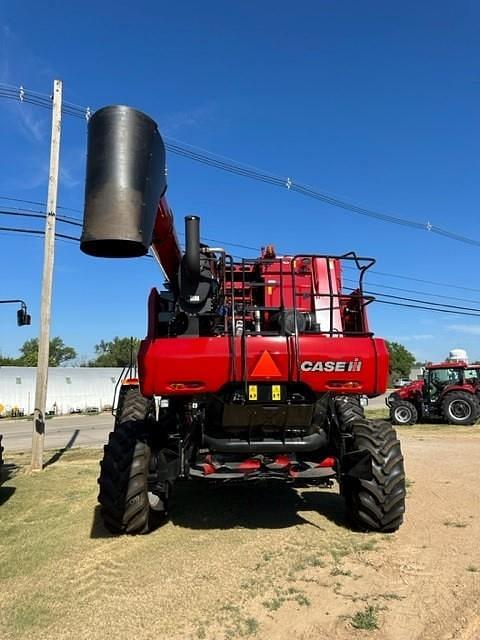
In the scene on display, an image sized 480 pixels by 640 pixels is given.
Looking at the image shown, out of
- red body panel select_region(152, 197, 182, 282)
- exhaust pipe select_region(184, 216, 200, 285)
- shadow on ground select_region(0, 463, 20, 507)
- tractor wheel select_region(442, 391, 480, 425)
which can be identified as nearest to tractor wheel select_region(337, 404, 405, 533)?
exhaust pipe select_region(184, 216, 200, 285)

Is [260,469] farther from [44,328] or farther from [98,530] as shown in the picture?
[44,328]

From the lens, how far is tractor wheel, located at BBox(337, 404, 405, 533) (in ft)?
18.5

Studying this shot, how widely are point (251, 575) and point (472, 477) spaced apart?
538cm

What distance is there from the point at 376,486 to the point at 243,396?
161cm

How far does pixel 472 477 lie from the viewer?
870cm

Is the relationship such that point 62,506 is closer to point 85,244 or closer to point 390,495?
point 390,495

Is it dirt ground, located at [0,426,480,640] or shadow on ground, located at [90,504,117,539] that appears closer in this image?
dirt ground, located at [0,426,480,640]

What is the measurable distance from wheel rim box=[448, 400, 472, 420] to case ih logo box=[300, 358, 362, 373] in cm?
1478

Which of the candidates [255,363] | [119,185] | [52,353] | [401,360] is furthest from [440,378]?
[401,360]

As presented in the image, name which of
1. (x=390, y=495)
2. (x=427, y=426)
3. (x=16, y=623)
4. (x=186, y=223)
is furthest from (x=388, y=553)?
(x=427, y=426)

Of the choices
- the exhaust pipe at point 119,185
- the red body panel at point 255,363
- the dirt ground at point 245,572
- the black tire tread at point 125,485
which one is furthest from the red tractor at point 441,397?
the exhaust pipe at point 119,185

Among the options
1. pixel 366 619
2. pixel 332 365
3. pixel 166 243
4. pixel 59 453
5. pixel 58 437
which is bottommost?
pixel 366 619

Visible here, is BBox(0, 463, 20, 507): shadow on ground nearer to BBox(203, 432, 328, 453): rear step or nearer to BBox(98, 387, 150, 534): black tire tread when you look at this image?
BBox(98, 387, 150, 534): black tire tread

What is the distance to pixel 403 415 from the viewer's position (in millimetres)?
19750
